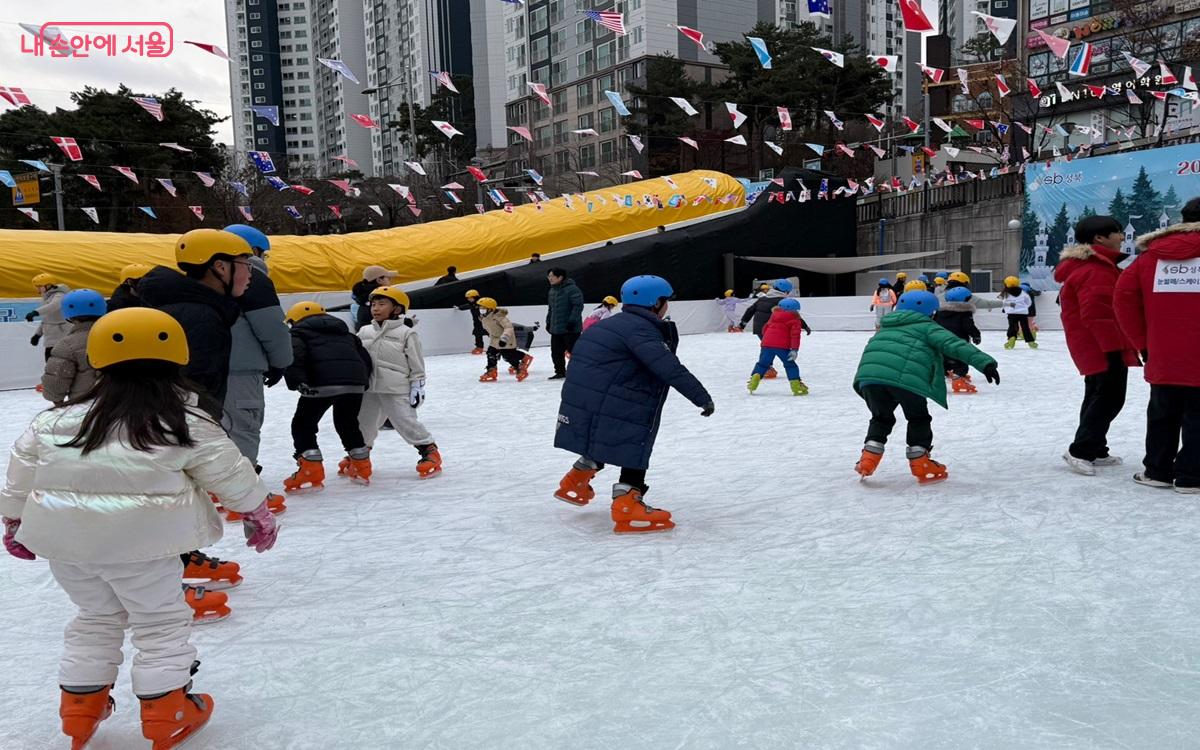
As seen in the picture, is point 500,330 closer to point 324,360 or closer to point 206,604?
point 324,360

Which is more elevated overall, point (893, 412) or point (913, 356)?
point (913, 356)

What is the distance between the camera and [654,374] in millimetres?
3600

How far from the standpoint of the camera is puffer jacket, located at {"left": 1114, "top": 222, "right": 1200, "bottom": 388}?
3.84 metres

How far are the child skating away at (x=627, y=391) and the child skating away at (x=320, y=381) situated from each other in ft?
4.64

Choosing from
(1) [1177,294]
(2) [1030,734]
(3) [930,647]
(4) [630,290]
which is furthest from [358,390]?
(1) [1177,294]

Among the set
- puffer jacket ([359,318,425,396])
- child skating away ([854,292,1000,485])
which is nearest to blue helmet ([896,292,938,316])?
child skating away ([854,292,1000,485])

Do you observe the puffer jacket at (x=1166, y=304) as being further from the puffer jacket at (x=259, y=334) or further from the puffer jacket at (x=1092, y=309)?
the puffer jacket at (x=259, y=334)

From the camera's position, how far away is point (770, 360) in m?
8.66

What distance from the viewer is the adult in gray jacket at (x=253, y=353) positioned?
356cm

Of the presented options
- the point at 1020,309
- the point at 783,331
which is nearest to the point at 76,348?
the point at 783,331

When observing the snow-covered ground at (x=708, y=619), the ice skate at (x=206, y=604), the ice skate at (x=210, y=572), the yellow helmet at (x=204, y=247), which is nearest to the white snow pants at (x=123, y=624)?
the snow-covered ground at (x=708, y=619)

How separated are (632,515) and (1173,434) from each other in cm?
256

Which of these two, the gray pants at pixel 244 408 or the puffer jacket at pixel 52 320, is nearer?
the gray pants at pixel 244 408

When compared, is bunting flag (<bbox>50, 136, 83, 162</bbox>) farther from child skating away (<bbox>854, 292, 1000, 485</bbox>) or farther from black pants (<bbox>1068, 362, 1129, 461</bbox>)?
black pants (<bbox>1068, 362, 1129, 461</bbox>)
